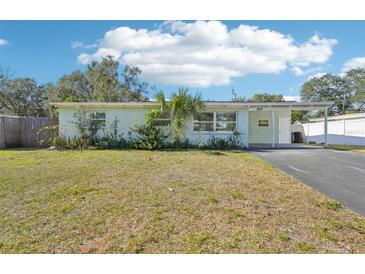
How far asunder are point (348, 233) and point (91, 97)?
32701 mm

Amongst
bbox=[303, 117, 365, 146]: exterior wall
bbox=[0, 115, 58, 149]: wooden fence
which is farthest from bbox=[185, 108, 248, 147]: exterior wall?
bbox=[303, 117, 365, 146]: exterior wall

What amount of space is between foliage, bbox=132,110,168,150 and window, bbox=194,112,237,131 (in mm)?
2496

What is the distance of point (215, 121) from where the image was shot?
14.3m

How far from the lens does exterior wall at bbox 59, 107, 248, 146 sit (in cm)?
1419

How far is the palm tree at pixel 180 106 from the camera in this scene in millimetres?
12727

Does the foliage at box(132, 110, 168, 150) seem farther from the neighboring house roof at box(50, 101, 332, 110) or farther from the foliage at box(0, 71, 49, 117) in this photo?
the foliage at box(0, 71, 49, 117)

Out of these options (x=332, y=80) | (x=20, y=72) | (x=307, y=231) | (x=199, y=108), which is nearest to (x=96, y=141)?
(x=199, y=108)

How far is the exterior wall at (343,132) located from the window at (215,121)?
10.8m

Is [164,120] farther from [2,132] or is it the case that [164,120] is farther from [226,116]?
[2,132]

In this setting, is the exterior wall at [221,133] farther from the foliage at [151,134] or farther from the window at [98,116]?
the window at [98,116]

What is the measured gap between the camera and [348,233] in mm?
3289
